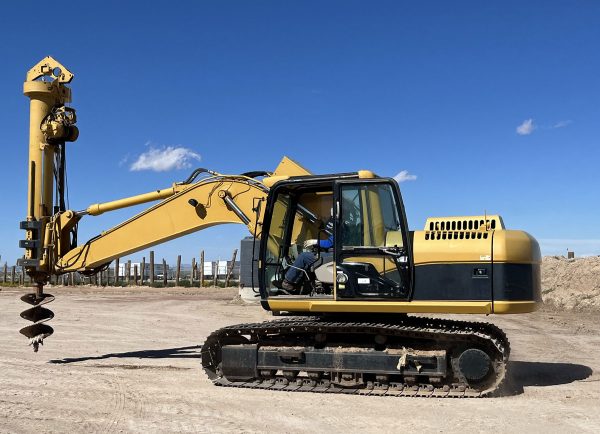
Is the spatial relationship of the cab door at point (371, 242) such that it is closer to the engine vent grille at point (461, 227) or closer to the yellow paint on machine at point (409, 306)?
the yellow paint on machine at point (409, 306)

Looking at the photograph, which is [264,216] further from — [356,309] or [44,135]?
[44,135]

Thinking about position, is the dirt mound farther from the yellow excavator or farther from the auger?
the auger

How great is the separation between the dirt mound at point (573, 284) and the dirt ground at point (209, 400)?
9.10 metres

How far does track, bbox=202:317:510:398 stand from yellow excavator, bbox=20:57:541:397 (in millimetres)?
15

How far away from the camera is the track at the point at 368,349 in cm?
831

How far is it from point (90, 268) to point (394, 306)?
19.0ft

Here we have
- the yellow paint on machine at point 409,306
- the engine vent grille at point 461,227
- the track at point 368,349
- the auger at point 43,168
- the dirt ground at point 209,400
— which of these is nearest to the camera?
the dirt ground at point 209,400

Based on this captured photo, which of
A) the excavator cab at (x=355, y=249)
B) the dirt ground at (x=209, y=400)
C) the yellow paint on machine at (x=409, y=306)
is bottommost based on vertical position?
the dirt ground at (x=209, y=400)

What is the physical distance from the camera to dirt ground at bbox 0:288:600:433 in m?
6.90

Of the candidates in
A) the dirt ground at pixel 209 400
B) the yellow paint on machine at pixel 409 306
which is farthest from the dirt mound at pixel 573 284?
the yellow paint on machine at pixel 409 306

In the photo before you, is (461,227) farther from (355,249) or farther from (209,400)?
(209,400)

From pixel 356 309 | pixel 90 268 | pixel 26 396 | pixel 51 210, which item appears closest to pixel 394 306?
pixel 356 309

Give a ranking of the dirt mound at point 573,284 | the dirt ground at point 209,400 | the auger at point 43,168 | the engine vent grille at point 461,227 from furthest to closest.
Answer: the dirt mound at point 573,284 < the auger at point 43,168 < the engine vent grille at point 461,227 < the dirt ground at point 209,400

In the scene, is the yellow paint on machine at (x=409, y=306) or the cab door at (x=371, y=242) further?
the cab door at (x=371, y=242)
